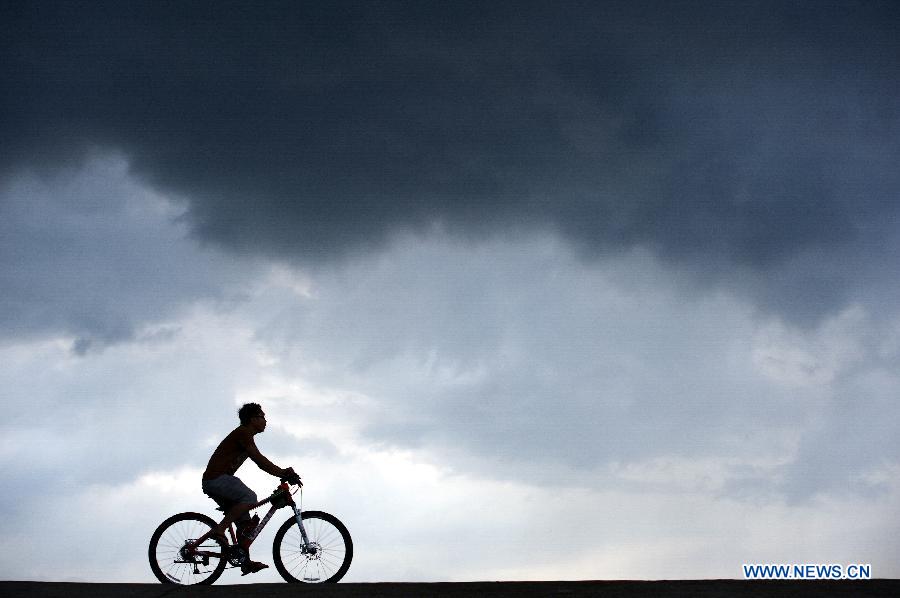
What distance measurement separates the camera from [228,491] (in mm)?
11289

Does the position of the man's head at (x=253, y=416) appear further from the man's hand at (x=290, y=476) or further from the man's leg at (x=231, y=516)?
the man's leg at (x=231, y=516)

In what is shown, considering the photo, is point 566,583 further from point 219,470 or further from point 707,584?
point 219,470

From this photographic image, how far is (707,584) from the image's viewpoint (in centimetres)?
1002

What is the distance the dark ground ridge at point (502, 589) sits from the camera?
9.57 metres

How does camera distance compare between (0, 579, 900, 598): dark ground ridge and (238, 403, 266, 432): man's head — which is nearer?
(0, 579, 900, 598): dark ground ridge

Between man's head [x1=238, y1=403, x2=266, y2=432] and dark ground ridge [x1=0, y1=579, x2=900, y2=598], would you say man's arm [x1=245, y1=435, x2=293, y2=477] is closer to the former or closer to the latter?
man's head [x1=238, y1=403, x2=266, y2=432]

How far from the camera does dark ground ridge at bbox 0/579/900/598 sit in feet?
31.4

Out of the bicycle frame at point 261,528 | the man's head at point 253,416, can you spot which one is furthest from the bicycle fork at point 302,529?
the man's head at point 253,416

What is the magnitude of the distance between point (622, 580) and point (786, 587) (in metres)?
1.88

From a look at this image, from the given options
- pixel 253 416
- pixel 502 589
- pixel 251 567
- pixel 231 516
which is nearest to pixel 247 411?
pixel 253 416

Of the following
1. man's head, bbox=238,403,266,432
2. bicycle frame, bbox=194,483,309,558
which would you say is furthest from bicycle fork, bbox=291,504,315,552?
man's head, bbox=238,403,266,432

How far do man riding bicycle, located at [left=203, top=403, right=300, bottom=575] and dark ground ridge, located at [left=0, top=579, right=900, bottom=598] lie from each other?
915 millimetres

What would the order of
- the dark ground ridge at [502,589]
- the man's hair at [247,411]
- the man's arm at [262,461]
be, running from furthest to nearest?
the man's hair at [247,411] → the man's arm at [262,461] → the dark ground ridge at [502,589]

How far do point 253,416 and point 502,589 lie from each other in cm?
396
